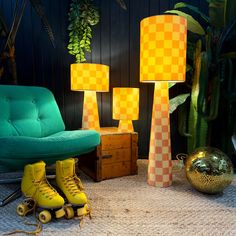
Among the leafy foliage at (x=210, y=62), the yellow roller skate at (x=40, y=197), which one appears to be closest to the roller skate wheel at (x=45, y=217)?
the yellow roller skate at (x=40, y=197)

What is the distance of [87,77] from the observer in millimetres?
1512

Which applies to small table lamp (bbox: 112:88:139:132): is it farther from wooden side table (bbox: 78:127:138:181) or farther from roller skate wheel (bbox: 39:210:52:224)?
roller skate wheel (bbox: 39:210:52:224)

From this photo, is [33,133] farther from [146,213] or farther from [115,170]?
[146,213]

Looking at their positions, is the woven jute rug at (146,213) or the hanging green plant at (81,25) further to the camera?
the hanging green plant at (81,25)

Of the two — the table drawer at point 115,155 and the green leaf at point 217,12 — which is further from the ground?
the green leaf at point 217,12

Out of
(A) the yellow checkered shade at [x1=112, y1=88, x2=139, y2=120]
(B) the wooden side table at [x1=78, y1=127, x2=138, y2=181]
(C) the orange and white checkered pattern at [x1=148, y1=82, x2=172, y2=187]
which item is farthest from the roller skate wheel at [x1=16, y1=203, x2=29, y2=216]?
(A) the yellow checkered shade at [x1=112, y1=88, x2=139, y2=120]

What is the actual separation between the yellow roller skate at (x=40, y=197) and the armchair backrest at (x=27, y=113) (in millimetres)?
300

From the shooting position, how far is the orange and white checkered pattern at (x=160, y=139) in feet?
4.38

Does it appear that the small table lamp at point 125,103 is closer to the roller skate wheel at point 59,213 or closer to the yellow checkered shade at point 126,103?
the yellow checkered shade at point 126,103

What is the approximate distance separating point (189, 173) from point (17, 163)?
0.96m

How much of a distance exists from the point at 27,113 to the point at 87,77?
1.54 ft

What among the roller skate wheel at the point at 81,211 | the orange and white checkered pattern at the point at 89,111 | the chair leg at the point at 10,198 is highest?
the orange and white checkered pattern at the point at 89,111

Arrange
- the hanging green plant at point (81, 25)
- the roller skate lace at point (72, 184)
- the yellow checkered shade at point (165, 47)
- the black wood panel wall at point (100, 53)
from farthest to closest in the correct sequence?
the black wood panel wall at point (100, 53) < the hanging green plant at point (81, 25) < the yellow checkered shade at point (165, 47) < the roller skate lace at point (72, 184)

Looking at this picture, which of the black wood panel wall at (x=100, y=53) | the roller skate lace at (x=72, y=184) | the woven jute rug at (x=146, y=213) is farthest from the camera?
the black wood panel wall at (x=100, y=53)
